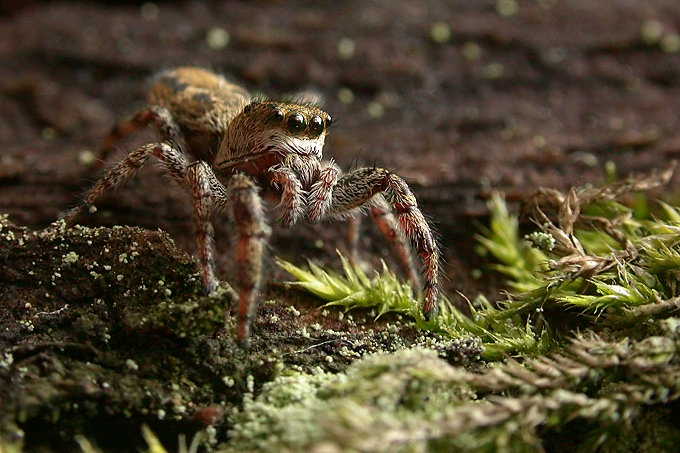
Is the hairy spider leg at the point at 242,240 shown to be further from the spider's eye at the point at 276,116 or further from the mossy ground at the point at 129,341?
the spider's eye at the point at 276,116

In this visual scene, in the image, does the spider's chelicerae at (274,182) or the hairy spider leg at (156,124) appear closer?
the spider's chelicerae at (274,182)

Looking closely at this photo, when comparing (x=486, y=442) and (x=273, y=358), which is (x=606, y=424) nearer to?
(x=486, y=442)

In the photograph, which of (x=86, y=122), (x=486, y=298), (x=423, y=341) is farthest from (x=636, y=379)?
(x=86, y=122)

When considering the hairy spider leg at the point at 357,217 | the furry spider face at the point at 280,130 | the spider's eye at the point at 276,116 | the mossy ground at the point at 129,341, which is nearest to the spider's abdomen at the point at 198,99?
the furry spider face at the point at 280,130

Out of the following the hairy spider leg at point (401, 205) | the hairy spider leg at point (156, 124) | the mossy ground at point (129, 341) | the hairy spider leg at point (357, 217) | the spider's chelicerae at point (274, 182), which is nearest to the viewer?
the mossy ground at point (129, 341)

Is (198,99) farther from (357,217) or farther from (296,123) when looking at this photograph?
(357,217)

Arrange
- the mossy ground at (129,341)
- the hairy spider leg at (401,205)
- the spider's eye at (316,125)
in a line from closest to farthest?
the mossy ground at (129,341) < the hairy spider leg at (401,205) < the spider's eye at (316,125)

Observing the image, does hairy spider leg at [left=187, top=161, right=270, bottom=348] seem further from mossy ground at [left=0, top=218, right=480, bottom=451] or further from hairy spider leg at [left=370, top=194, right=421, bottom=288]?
hairy spider leg at [left=370, top=194, right=421, bottom=288]
